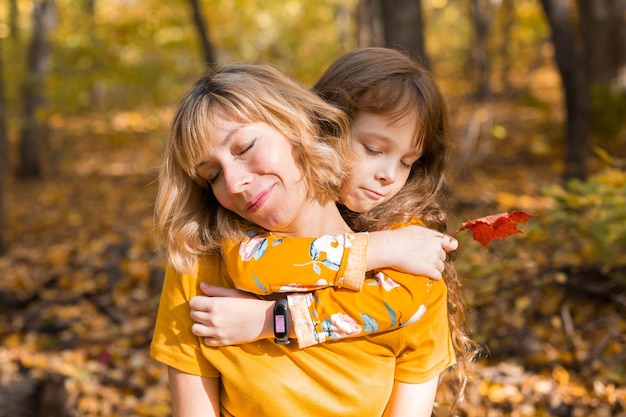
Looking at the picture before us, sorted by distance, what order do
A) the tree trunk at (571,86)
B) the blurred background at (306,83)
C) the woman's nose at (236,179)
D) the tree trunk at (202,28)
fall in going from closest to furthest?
1. the woman's nose at (236,179)
2. the blurred background at (306,83)
3. the tree trunk at (571,86)
4. the tree trunk at (202,28)

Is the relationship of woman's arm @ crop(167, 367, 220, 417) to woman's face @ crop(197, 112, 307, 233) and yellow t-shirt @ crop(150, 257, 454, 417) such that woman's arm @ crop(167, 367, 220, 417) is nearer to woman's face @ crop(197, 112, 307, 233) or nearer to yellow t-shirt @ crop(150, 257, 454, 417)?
yellow t-shirt @ crop(150, 257, 454, 417)

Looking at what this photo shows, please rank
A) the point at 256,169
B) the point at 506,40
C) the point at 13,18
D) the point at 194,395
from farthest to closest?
the point at 13,18 → the point at 506,40 → the point at 194,395 → the point at 256,169

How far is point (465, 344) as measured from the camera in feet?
6.68

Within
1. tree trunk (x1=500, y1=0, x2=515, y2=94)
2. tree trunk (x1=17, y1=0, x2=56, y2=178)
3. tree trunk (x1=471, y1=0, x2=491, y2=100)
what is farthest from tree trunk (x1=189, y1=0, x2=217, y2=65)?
tree trunk (x1=17, y1=0, x2=56, y2=178)

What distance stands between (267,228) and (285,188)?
0.40 ft

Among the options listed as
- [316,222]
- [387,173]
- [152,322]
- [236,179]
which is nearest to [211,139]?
[236,179]

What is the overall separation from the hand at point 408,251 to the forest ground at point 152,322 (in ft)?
2.49

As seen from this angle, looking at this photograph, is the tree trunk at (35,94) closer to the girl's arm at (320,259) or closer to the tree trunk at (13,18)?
the tree trunk at (13,18)

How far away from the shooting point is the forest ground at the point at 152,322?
12.5 ft

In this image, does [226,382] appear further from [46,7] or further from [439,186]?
[46,7]

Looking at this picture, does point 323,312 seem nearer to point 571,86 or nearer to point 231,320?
point 231,320

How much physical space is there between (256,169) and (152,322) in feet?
13.2

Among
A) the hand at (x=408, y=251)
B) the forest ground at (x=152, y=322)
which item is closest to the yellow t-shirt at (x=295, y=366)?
the hand at (x=408, y=251)

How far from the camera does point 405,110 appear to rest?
164cm
